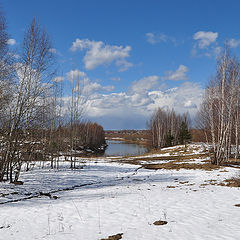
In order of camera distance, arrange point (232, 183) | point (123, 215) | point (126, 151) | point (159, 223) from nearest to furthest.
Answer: point (159, 223) < point (123, 215) < point (232, 183) < point (126, 151)

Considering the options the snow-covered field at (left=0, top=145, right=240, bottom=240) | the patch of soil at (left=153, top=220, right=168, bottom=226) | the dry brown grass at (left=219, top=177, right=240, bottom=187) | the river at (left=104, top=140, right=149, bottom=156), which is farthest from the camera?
the river at (left=104, top=140, right=149, bottom=156)

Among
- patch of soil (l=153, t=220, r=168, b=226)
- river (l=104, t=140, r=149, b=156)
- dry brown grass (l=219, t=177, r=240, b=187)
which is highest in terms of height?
patch of soil (l=153, t=220, r=168, b=226)

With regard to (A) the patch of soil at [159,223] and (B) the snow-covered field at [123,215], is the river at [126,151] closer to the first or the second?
(B) the snow-covered field at [123,215]

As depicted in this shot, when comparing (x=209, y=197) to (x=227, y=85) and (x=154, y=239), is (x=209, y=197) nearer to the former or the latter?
(x=154, y=239)

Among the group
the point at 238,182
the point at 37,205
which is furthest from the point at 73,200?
the point at 238,182

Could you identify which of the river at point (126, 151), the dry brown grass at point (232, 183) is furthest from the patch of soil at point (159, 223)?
the river at point (126, 151)

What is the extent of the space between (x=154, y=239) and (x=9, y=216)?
16.4 feet

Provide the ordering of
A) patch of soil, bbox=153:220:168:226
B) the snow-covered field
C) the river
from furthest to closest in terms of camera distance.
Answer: the river < patch of soil, bbox=153:220:168:226 < the snow-covered field

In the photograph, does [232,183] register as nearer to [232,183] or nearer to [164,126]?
[232,183]

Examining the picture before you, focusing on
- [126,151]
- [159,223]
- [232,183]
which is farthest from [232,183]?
[126,151]

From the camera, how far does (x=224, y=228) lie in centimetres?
494

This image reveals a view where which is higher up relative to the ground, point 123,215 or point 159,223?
point 159,223

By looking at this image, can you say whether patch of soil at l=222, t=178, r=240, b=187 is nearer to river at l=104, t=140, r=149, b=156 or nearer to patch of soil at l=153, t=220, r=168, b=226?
patch of soil at l=153, t=220, r=168, b=226

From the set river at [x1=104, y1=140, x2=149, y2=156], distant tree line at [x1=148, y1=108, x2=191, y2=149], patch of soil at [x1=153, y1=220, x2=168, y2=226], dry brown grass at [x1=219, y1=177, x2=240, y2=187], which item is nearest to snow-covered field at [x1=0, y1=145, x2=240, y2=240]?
patch of soil at [x1=153, y1=220, x2=168, y2=226]
